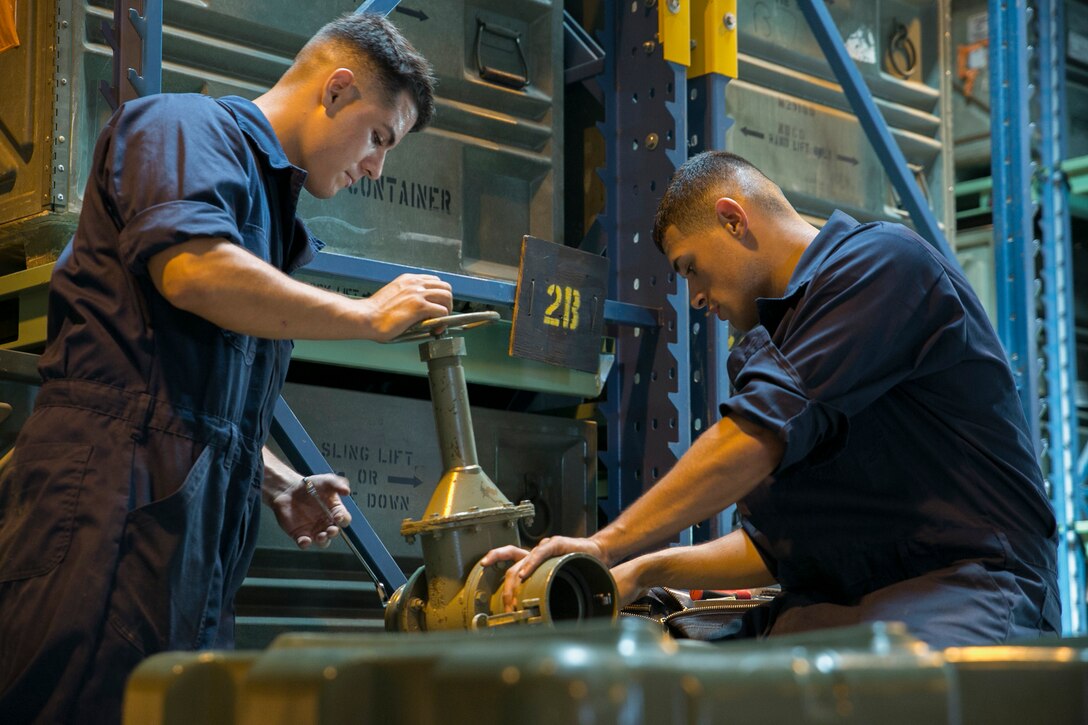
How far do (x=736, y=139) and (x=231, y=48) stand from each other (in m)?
1.49

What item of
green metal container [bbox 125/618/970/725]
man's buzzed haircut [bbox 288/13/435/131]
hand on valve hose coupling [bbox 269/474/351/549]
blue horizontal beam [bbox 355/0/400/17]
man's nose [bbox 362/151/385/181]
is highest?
blue horizontal beam [bbox 355/0/400/17]

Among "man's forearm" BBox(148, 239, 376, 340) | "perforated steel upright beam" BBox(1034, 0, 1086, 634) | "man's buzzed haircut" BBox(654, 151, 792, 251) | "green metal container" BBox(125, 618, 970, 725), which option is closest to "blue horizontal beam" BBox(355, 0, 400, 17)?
"man's buzzed haircut" BBox(654, 151, 792, 251)

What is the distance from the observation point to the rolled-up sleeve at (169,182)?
1.73 metres

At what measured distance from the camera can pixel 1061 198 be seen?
18.6 ft

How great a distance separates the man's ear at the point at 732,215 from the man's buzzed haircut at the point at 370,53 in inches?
23.6

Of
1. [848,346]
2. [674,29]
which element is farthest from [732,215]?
[674,29]

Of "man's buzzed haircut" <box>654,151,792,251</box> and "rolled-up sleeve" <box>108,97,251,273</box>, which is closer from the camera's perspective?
"rolled-up sleeve" <box>108,97,251,273</box>

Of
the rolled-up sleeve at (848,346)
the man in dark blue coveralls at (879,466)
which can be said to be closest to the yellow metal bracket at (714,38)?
the man in dark blue coveralls at (879,466)

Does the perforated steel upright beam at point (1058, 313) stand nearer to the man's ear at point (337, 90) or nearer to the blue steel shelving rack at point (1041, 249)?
the blue steel shelving rack at point (1041, 249)

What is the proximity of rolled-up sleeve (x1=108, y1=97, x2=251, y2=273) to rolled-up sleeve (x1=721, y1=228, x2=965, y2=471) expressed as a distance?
31.8 inches

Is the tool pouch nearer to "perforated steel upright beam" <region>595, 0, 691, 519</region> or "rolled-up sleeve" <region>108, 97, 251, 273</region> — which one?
"perforated steel upright beam" <region>595, 0, 691, 519</region>

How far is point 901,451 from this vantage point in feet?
6.84

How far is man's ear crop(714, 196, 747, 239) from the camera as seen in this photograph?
241 cm

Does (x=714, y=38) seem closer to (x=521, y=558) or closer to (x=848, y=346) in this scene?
(x=848, y=346)
